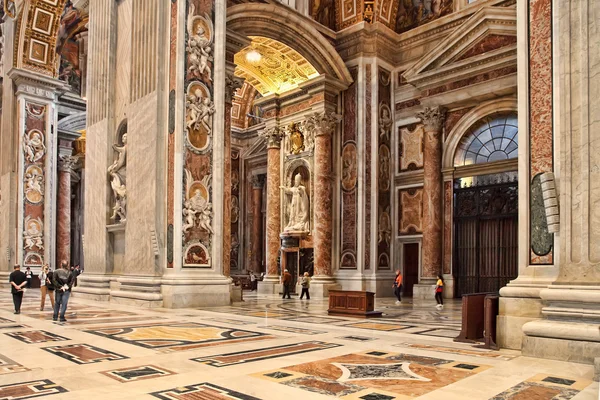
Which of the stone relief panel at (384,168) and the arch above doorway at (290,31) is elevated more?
the arch above doorway at (290,31)

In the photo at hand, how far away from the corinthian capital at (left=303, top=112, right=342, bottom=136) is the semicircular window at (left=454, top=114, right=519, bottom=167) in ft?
14.4

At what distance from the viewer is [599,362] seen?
544 cm

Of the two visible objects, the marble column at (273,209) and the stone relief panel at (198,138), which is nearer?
the stone relief panel at (198,138)

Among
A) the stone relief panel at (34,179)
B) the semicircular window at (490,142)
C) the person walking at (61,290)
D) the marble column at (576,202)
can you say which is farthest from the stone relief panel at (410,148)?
the stone relief panel at (34,179)

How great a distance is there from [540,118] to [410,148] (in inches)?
507

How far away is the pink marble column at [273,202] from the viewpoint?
70.7 feet

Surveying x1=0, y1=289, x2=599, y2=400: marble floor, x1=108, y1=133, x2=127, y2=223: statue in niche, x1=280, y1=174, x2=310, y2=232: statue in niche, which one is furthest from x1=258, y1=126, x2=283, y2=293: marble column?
x1=0, y1=289, x2=599, y2=400: marble floor

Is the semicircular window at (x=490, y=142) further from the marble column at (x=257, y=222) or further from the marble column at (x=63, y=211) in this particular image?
the marble column at (x=63, y=211)

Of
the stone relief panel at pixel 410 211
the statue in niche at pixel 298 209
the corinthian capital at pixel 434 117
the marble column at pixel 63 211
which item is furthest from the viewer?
the marble column at pixel 63 211

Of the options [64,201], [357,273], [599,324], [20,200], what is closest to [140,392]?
[599,324]

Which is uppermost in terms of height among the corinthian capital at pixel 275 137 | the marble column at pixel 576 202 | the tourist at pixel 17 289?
the corinthian capital at pixel 275 137

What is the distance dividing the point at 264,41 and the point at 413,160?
6.62m

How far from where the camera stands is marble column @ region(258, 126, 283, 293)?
21469mm

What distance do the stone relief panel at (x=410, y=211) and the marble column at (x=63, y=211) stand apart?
15.5 meters
